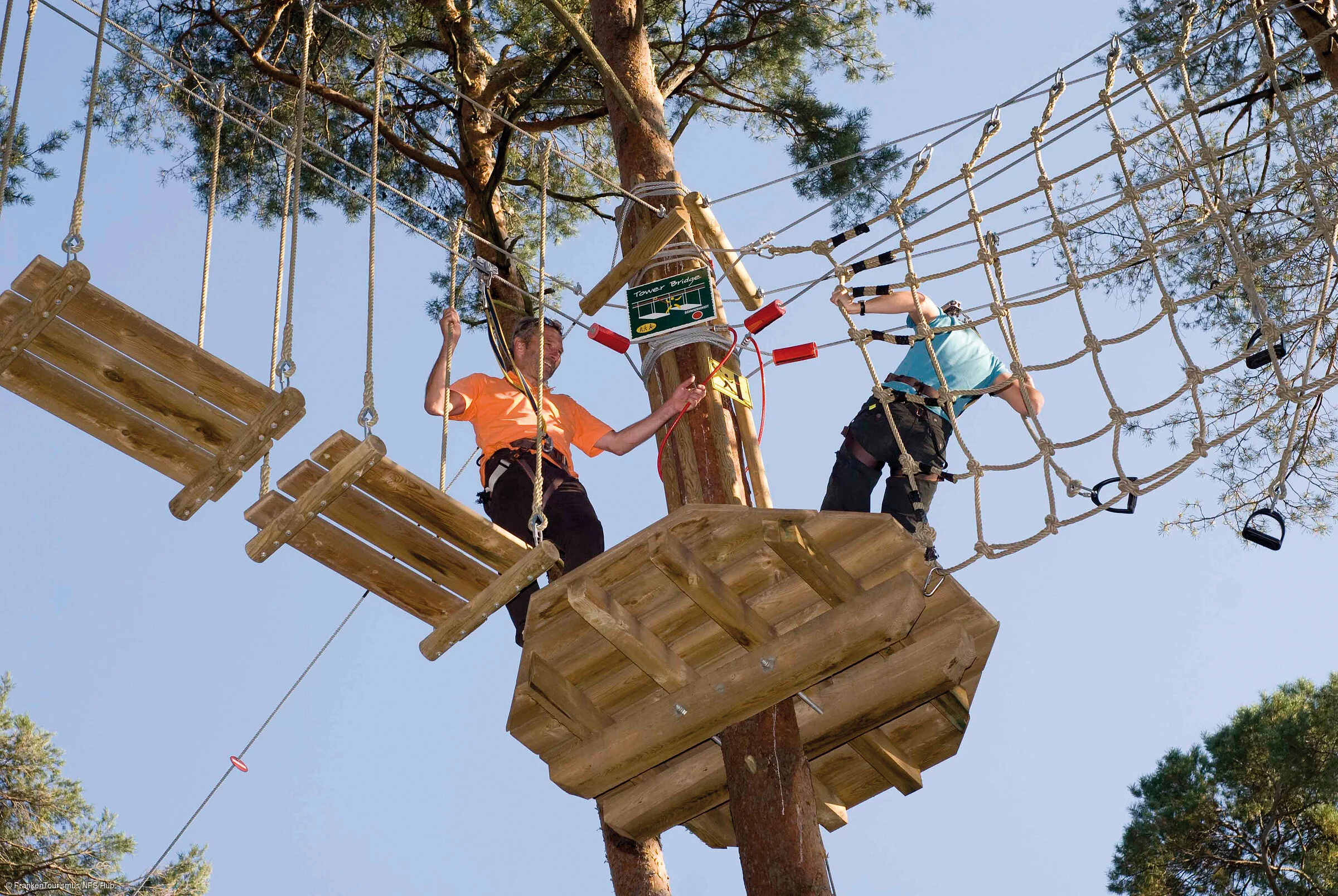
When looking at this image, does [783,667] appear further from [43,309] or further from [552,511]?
[43,309]

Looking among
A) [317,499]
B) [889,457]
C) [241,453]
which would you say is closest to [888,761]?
[889,457]

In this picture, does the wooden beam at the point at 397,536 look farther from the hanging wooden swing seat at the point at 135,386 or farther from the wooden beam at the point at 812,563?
the wooden beam at the point at 812,563

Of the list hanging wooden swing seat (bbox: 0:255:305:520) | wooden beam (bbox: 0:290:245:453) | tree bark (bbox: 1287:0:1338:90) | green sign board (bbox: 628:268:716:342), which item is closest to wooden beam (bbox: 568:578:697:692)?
hanging wooden swing seat (bbox: 0:255:305:520)

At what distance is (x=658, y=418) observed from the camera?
4625mm

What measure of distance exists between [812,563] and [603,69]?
7.16 feet

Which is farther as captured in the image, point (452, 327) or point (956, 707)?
point (956, 707)

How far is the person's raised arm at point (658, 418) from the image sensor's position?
15.2 feet

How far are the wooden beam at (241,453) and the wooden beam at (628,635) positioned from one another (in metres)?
0.83

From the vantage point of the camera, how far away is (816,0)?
24.6ft

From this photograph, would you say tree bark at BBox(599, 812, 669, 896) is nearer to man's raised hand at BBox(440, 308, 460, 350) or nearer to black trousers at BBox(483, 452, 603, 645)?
black trousers at BBox(483, 452, 603, 645)

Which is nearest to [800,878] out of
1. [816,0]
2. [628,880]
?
[628,880]

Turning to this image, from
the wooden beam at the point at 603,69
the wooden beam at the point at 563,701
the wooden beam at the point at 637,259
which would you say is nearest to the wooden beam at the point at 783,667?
the wooden beam at the point at 563,701

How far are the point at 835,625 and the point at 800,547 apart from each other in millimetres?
256

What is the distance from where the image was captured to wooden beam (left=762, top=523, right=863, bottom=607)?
3.93m
